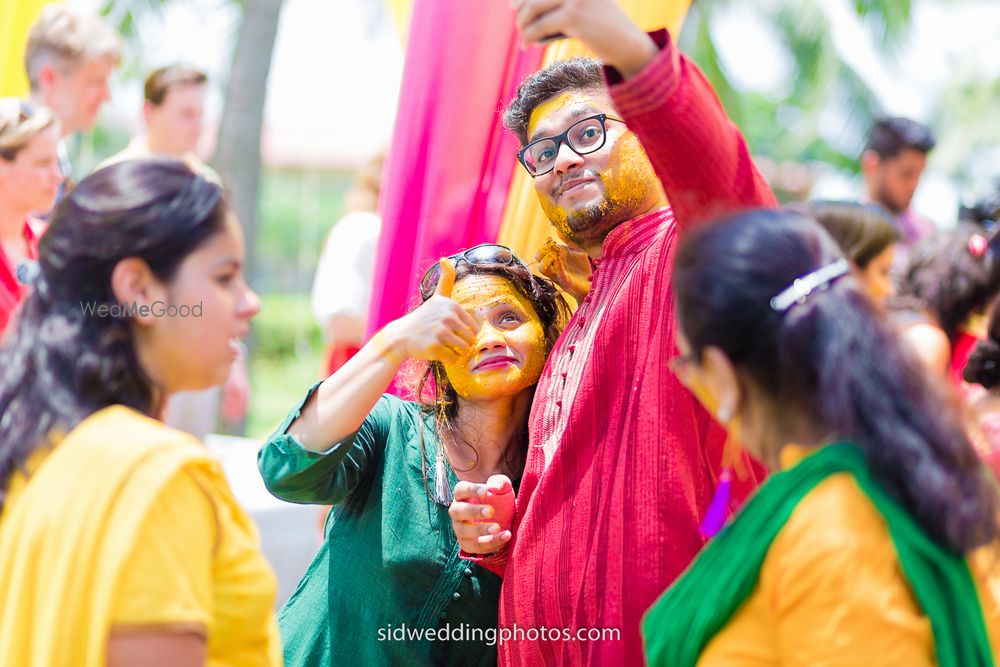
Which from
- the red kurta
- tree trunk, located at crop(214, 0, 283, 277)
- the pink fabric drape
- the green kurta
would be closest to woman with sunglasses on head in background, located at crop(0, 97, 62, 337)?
the pink fabric drape

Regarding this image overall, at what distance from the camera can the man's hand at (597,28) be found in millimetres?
1840

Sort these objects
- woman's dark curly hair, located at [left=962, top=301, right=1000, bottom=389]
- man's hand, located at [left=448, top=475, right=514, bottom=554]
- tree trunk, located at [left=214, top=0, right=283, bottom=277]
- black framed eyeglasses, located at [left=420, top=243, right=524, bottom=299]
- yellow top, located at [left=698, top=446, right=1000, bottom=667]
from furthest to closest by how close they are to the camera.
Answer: tree trunk, located at [left=214, top=0, right=283, bottom=277]
woman's dark curly hair, located at [left=962, top=301, right=1000, bottom=389]
black framed eyeglasses, located at [left=420, top=243, right=524, bottom=299]
man's hand, located at [left=448, top=475, right=514, bottom=554]
yellow top, located at [left=698, top=446, right=1000, bottom=667]

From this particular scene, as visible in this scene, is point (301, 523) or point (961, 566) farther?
point (301, 523)

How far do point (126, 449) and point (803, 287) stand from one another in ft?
3.13

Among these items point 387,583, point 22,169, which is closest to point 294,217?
point 22,169

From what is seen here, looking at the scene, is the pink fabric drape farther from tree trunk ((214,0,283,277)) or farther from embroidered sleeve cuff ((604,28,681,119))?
tree trunk ((214,0,283,277))

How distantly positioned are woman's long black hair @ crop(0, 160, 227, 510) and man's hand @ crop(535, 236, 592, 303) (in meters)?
1.10

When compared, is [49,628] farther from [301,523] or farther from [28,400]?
[301,523]

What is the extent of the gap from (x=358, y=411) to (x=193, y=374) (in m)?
0.52

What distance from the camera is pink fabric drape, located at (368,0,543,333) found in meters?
3.21

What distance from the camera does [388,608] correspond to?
2.38 metres

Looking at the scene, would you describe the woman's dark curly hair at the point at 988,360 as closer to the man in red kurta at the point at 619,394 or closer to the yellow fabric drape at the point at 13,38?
Answer: the man in red kurta at the point at 619,394

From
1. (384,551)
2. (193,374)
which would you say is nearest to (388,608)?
(384,551)

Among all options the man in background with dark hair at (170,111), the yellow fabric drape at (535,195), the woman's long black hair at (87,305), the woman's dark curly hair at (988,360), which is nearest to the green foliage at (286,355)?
the man in background with dark hair at (170,111)
